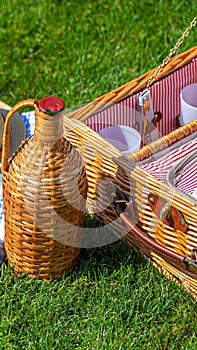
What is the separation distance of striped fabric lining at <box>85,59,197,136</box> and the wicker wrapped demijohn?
1.33 ft

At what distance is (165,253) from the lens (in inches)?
81.2

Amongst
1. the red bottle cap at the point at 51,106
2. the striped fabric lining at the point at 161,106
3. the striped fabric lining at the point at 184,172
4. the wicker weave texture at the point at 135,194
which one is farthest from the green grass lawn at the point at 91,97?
the red bottle cap at the point at 51,106

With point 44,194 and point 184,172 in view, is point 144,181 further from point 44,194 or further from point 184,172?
point 44,194

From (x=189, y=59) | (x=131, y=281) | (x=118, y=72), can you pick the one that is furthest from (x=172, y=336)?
(x=118, y=72)

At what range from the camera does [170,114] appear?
106 inches

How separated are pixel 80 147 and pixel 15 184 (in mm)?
306

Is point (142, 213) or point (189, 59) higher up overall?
point (189, 59)

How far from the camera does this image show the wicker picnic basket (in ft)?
6.82

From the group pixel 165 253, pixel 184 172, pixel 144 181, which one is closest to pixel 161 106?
pixel 184 172

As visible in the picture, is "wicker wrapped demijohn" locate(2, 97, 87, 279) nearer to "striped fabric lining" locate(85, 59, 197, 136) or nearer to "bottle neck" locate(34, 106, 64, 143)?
"bottle neck" locate(34, 106, 64, 143)

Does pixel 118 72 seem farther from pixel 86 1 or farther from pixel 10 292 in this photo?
pixel 10 292

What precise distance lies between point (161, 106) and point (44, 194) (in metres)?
0.80

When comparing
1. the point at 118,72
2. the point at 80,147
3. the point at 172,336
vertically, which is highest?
the point at 80,147

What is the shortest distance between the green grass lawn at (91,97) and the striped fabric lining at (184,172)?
0.30m
